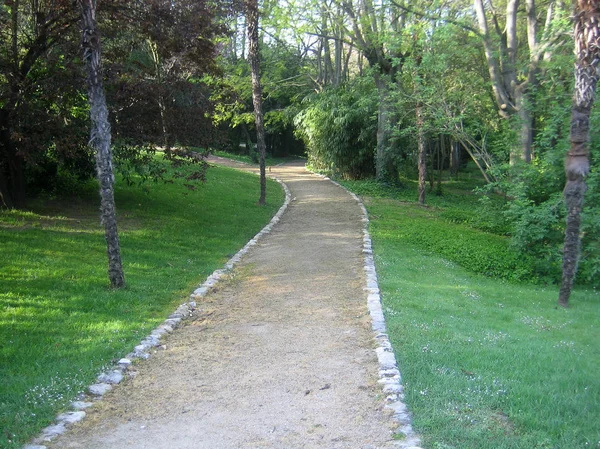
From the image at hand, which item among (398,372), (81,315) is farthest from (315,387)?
(81,315)

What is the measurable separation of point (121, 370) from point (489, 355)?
3.99 metres

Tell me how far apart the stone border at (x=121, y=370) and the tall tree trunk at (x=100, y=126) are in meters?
1.41

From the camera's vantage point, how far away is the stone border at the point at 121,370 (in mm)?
4398

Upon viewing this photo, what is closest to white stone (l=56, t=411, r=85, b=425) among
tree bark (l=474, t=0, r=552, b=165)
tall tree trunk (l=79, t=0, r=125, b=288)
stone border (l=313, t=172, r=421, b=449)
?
stone border (l=313, t=172, r=421, b=449)

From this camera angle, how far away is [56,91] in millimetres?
11688

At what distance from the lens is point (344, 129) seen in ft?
92.2

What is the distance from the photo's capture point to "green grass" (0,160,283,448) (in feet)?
17.2

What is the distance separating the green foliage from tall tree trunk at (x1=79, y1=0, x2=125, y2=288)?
63.1ft

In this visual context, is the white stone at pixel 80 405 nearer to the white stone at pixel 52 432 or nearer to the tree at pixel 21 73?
the white stone at pixel 52 432

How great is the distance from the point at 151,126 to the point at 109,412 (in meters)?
9.19

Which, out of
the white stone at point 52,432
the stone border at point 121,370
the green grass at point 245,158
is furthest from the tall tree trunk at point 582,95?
the green grass at point 245,158

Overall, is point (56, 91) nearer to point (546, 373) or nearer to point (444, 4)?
point (546, 373)

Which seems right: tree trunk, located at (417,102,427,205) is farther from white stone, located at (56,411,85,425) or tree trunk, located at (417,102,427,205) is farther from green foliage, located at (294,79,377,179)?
white stone, located at (56,411,85,425)

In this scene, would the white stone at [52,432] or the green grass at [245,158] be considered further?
the green grass at [245,158]
